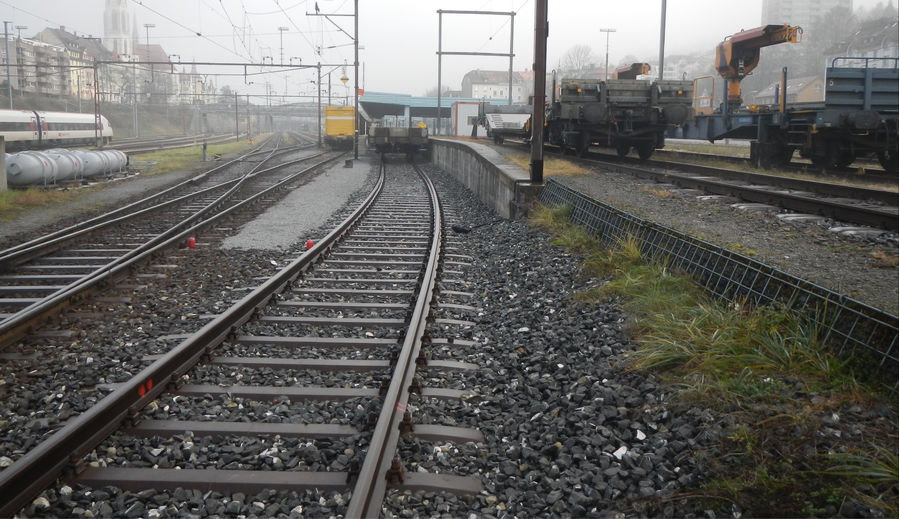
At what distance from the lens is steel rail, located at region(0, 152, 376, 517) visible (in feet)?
10.7

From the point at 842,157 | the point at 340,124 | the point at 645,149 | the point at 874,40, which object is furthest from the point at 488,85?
the point at 842,157

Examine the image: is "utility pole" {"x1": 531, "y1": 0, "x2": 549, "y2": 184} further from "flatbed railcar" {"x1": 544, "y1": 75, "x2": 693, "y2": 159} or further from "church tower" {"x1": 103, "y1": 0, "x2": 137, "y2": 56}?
"church tower" {"x1": 103, "y1": 0, "x2": 137, "y2": 56}

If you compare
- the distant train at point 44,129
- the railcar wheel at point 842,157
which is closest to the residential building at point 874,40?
the railcar wheel at point 842,157

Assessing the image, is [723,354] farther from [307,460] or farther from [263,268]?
[263,268]

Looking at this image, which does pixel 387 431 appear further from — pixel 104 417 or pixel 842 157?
pixel 842 157

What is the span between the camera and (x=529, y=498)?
3.45m

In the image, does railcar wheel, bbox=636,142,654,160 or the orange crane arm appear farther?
railcar wheel, bbox=636,142,654,160

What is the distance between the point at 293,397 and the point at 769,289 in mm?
3325

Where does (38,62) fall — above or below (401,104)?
above

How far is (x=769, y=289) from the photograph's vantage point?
519 centimetres

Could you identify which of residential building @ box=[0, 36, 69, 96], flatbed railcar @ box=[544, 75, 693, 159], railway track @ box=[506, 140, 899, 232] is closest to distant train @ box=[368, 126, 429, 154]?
flatbed railcar @ box=[544, 75, 693, 159]

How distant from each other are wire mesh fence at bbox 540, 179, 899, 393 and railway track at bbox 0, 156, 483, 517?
201 cm

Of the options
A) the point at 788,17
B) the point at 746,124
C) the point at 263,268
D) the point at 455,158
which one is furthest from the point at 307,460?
the point at 788,17

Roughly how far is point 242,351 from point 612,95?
1533 cm
